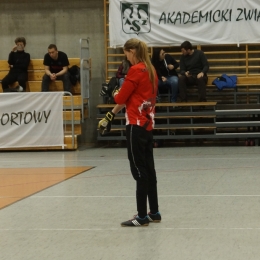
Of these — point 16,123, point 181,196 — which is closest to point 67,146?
point 16,123

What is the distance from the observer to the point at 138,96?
6195 mm

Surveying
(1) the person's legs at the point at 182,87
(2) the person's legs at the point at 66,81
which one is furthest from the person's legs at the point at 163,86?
(2) the person's legs at the point at 66,81

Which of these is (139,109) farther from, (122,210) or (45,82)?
(45,82)

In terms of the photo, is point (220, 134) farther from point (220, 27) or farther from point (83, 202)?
point (83, 202)

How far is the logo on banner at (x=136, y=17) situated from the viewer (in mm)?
15188

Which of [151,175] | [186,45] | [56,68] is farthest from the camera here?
[56,68]

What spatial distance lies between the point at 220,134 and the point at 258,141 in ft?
2.95

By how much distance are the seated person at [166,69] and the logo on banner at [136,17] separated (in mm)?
970

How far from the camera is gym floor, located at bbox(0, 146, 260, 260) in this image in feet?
17.6

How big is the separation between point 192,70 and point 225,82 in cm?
82

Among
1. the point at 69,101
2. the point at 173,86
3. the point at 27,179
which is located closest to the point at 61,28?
the point at 69,101

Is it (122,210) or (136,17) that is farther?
(136,17)

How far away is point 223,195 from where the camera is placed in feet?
26.0

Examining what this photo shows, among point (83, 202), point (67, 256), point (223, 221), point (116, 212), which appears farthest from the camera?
point (83, 202)
